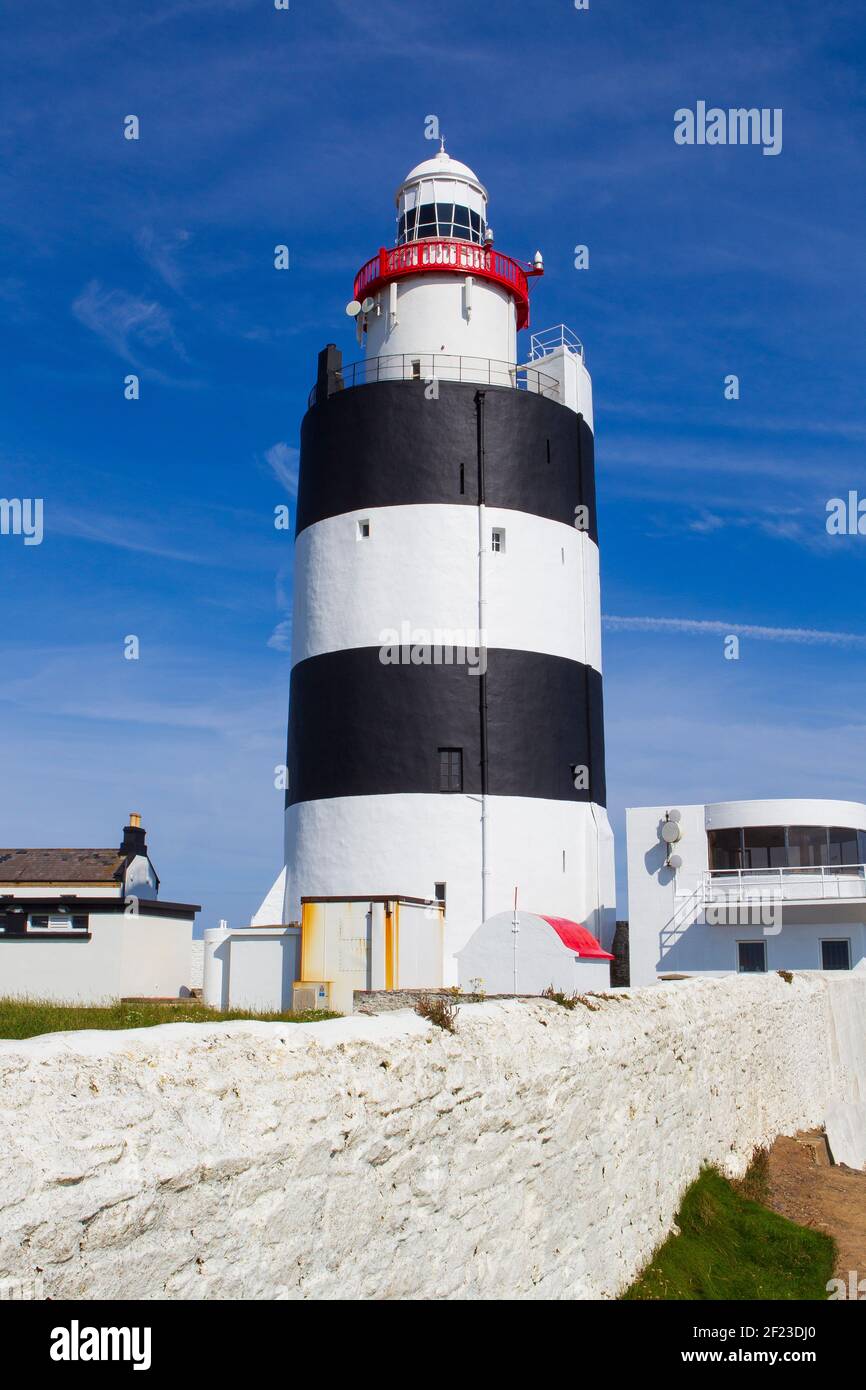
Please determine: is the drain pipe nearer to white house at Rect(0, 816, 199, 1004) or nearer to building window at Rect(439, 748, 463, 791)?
building window at Rect(439, 748, 463, 791)

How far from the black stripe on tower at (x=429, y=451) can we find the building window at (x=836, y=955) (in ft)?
38.6

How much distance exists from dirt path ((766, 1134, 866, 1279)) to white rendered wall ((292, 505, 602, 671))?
13304mm

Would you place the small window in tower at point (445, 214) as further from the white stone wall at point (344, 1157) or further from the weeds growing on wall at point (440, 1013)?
the weeds growing on wall at point (440, 1013)

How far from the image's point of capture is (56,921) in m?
27.4

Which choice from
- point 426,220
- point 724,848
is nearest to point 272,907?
point 724,848

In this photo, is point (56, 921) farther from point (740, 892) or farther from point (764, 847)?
point (764, 847)

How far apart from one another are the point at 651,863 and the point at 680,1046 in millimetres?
15170

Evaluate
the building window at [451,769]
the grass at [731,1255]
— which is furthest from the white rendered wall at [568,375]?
the grass at [731,1255]

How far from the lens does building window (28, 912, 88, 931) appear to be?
1077 inches

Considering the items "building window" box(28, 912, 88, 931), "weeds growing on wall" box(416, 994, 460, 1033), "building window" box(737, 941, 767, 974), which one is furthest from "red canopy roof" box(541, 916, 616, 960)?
"weeds growing on wall" box(416, 994, 460, 1033)

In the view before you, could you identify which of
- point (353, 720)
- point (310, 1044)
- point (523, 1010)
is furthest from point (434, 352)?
point (310, 1044)

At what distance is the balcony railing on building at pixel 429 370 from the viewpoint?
2906 cm

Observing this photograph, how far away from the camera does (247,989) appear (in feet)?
82.3
